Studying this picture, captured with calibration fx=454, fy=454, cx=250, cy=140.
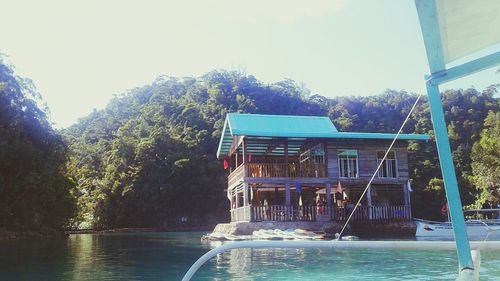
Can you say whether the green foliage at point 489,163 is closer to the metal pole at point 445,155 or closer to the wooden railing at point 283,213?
the wooden railing at point 283,213

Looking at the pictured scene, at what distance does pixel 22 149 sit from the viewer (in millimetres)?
19672

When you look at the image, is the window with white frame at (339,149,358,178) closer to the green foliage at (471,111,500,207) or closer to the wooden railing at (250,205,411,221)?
the wooden railing at (250,205,411,221)

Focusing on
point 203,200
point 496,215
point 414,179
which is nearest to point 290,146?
point 496,215

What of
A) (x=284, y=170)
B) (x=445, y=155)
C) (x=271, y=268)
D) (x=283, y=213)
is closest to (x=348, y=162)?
(x=284, y=170)

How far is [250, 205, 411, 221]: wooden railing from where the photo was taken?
17.8m

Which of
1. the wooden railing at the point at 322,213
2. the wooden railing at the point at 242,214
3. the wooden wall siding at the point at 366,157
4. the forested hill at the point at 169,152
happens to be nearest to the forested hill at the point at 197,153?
the forested hill at the point at 169,152

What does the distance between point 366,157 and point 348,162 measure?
32.7 inches

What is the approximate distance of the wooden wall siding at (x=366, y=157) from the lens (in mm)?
19453

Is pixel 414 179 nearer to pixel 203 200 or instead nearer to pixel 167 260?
pixel 203 200

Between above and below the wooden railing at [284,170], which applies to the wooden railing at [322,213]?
below

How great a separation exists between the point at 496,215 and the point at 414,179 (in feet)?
43.3

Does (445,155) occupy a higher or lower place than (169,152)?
lower

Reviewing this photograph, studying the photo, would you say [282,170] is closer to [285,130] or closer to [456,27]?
[285,130]

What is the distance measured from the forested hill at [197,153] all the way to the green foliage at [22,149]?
6.41 meters
